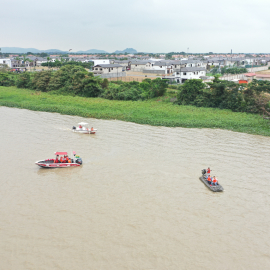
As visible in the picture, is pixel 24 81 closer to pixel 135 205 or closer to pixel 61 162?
pixel 61 162

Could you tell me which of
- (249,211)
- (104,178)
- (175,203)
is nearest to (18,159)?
(104,178)

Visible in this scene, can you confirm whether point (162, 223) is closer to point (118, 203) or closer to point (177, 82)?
point (118, 203)

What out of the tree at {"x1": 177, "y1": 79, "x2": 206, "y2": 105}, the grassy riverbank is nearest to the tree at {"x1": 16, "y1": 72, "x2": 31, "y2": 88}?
the grassy riverbank

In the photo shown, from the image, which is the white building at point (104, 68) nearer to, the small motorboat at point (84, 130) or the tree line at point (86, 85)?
the tree line at point (86, 85)

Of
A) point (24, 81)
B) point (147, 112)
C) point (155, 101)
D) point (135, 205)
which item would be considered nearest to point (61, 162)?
point (135, 205)

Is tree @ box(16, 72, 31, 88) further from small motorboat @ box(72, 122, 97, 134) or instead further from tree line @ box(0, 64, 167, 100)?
small motorboat @ box(72, 122, 97, 134)

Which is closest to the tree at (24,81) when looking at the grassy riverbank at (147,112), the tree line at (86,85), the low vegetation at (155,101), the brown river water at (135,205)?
the tree line at (86,85)

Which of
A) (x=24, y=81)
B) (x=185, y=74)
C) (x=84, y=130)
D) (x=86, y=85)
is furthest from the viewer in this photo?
(x=185, y=74)
